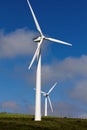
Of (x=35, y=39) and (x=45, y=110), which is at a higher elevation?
(x=35, y=39)

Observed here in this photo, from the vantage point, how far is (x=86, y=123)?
94125mm

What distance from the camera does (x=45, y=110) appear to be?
132375mm

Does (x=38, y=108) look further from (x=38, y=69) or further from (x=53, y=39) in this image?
(x=53, y=39)

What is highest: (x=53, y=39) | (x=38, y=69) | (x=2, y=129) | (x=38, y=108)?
(x=53, y=39)

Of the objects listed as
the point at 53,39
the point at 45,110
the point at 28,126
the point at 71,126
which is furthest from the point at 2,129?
the point at 45,110

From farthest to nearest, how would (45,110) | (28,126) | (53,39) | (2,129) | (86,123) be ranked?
1. (45,110)
2. (53,39)
3. (86,123)
4. (28,126)
5. (2,129)

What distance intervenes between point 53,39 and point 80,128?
85.9 feet

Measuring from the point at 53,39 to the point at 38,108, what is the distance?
1715 centimetres

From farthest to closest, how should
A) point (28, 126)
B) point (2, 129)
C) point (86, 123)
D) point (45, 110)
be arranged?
point (45, 110) < point (86, 123) < point (28, 126) < point (2, 129)

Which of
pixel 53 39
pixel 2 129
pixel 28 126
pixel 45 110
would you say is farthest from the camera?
pixel 45 110

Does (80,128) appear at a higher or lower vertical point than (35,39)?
lower

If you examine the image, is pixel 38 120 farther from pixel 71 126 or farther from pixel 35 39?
pixel 35 39

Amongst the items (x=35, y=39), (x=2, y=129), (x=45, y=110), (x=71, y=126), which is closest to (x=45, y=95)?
(x=45, y=110)

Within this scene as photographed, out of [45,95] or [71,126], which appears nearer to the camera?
[71,126]
